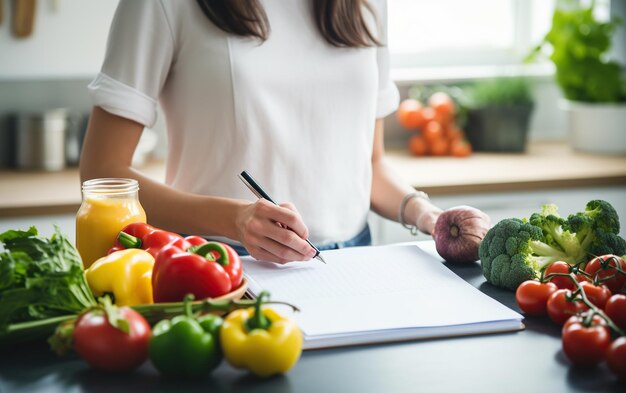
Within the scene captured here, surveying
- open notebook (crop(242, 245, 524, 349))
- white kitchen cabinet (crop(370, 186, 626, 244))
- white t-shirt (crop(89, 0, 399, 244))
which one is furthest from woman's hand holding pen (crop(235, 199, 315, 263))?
white kitchen cabinet (crop(370, 186, 626, 244))

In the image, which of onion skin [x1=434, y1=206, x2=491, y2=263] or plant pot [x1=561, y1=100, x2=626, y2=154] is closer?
onion skin [x1=434, y1=206, x2=491, y2=263]

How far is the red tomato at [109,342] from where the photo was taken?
94 centimetres

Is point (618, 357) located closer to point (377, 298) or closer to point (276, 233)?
point (377, 298)

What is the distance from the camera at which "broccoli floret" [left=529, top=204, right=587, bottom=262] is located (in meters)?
1.30

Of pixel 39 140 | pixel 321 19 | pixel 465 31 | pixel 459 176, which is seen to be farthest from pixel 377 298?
pixel 465 31

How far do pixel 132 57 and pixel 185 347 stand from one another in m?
0.77

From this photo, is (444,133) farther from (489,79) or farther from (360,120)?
(360,120)

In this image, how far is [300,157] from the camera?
1.69m

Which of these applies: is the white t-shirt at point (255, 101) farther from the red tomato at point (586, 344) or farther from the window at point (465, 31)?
the window at point (465, 31)

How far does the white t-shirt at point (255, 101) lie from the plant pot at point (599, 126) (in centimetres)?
156

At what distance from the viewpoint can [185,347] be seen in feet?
3.03

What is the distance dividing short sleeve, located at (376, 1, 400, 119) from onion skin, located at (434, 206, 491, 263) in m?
0.52

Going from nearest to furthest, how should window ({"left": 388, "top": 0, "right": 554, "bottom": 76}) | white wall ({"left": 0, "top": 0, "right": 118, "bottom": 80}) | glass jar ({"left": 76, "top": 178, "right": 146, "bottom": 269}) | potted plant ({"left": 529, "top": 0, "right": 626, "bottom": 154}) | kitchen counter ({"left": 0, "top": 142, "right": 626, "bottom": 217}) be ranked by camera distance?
1. glass jar ({"left": 76, "top": 178, "right": 146, "bottom": 269})
2. kitchen counter ({"left": 0, "top": 142, "right": 626, "bottom": 217})
3. white wall ({"left": 0, "top": 0, "right": 118, "bottom": 80})
4. potted plant ({"left": 529, "top": 0, "right": 626, "bottom": 154})
5. window ({"left": 388, "top": 0, "right": 554, "bottom": 76})

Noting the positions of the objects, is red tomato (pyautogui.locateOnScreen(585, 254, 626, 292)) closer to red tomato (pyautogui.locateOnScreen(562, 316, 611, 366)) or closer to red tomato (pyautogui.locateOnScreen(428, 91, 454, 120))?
red tomato (pyautogui.locateOnScreen(562, 316, 611, 366))
